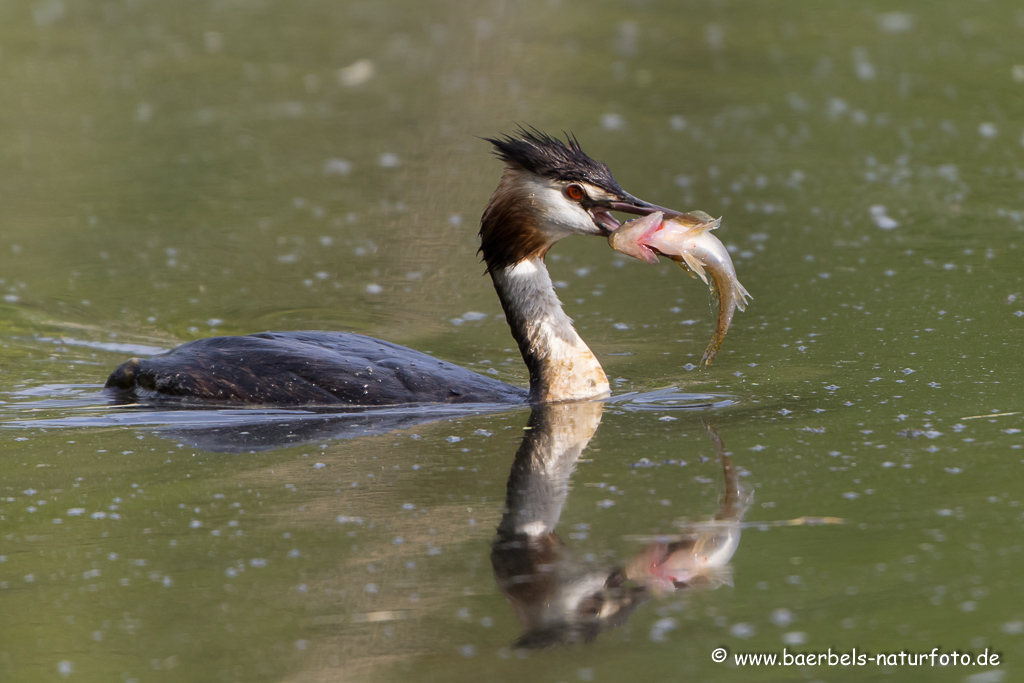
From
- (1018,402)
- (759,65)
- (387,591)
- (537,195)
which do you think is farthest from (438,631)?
(759,65)

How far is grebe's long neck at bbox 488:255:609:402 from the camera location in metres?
7.55

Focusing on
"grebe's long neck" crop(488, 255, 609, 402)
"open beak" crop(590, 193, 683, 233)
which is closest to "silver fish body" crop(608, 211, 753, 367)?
"open beak" crop(590, 193, 683, 233)

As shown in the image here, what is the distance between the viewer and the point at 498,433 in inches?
275

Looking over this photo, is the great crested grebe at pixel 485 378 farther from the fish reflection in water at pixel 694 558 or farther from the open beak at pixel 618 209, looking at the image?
the fish reflection in water at pixel 694 558

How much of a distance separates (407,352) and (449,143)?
283 inches

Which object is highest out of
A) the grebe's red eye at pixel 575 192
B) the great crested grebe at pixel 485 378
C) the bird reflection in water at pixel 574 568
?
the grebe's red eye at pixel 575 192

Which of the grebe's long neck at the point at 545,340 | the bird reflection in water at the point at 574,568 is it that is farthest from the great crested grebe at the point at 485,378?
the bird reflection in water at the point at 574,568

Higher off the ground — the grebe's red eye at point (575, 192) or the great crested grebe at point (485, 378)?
the grebe's red eye at point (575, 192)

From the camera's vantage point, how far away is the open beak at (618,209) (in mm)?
7027

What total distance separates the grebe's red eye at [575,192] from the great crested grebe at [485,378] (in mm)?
57

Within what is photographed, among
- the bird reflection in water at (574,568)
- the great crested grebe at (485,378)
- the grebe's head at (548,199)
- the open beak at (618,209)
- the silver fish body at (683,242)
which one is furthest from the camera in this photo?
the great crested grebe at (485,378)

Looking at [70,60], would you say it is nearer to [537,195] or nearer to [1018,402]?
[537,195]

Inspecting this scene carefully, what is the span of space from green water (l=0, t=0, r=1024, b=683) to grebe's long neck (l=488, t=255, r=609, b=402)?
41 centimetres

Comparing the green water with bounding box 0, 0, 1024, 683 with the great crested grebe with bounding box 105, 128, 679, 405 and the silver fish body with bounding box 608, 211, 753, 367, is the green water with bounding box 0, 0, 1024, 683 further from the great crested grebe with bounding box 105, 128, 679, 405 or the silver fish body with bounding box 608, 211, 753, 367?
the silver fish body with bounding box 608, 211, 753, 367
